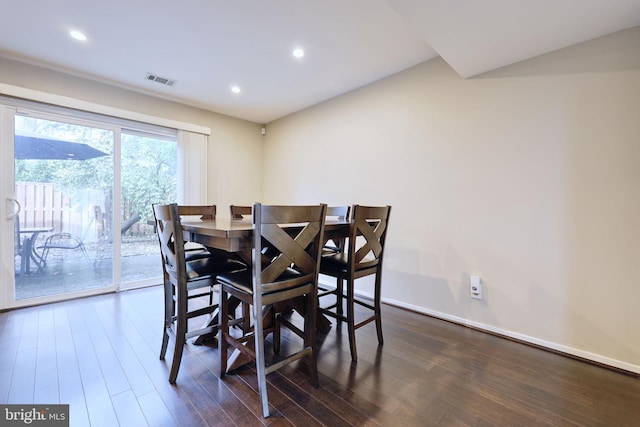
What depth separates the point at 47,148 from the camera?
9.51 feet

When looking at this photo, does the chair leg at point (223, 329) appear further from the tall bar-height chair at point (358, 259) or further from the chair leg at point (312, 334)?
the tall bar-height chair at point (358, 259)

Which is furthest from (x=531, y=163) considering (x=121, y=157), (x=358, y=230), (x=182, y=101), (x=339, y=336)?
(x=121, y=157)

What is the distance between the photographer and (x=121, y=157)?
3336mm

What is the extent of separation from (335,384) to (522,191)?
199 centimetres

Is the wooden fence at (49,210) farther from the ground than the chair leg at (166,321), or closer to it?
farther from the ground

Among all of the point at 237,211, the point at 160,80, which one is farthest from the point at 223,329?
the point at 160,80

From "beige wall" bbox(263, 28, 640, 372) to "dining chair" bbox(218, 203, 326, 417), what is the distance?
1562 mm

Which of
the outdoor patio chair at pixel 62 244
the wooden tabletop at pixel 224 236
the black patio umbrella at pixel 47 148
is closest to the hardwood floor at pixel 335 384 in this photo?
the wooden tabletop at pixel 224 236

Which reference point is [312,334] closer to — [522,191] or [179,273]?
[179,273]

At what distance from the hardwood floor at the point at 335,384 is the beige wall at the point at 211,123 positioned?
7.70 feet

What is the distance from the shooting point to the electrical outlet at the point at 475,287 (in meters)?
2.36

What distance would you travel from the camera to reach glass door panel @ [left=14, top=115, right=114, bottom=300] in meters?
2.79

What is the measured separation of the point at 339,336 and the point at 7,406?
1.92m

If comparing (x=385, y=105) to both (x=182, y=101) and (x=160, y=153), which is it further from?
(x=160, y=153)
